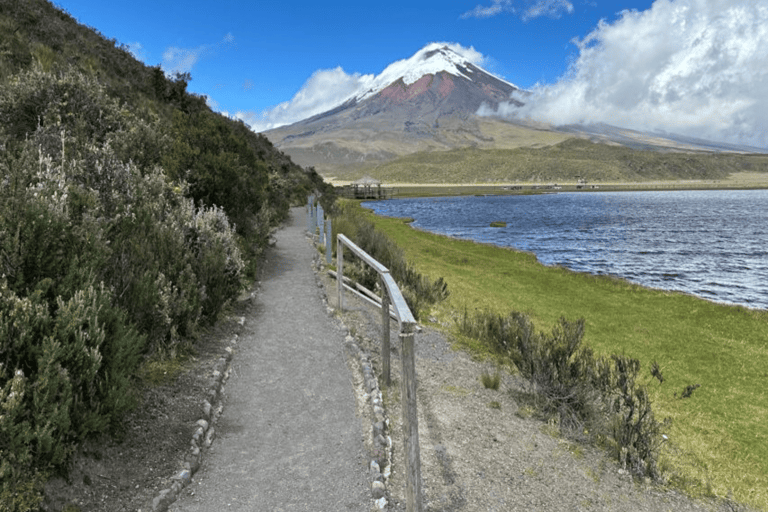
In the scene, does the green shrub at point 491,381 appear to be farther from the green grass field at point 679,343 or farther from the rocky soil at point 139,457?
the rocky soil at point 139,457

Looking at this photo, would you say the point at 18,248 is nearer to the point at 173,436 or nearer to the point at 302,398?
the point at 173,436

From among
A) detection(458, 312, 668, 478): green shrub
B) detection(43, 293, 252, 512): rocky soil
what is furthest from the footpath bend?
detection(458, 312, 668, 478): green shrub

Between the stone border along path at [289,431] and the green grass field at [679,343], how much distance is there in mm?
3717

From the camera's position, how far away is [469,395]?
672 centimetres

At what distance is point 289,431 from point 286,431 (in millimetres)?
34

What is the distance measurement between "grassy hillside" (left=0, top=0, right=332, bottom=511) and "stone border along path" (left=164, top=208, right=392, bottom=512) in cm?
91

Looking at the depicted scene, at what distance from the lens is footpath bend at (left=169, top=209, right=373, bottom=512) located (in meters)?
4.04

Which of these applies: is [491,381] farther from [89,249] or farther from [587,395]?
[89,249]

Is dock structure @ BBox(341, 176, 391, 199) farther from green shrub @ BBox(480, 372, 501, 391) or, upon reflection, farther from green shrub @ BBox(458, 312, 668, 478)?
green shrub @ BBox(480, 372, 501, 391)

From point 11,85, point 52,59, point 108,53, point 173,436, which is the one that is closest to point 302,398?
point 173,436

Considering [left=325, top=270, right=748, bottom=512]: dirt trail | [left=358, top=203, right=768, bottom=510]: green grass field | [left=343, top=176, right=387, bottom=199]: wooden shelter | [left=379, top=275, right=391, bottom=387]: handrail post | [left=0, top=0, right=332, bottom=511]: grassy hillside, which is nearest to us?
[left=0, top=0, right=332, bottom=511]: grassy hillside

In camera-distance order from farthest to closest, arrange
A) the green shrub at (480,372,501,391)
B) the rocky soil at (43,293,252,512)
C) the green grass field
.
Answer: the green shrub at (480,372,501,391), the green grass field, the rocky soil at (43,293,252,512)

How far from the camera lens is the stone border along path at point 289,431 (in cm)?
404

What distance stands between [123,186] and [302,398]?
17.6 ft
